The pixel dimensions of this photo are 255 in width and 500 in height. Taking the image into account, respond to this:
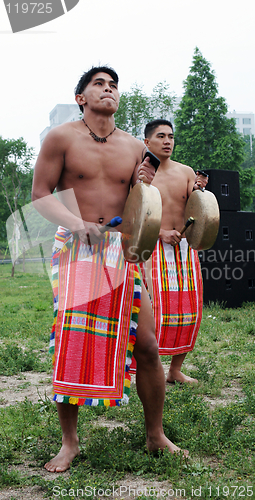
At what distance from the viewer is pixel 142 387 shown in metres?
2.45

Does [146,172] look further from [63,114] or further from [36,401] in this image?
[63,114]

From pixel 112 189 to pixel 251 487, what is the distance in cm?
162

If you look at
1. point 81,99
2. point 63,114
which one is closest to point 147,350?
point 81,99

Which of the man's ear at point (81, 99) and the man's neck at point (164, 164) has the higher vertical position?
the man's ear at point (81, 99)

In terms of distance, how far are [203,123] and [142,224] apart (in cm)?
1907

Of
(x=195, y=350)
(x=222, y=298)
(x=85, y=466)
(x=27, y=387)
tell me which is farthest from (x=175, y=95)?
(x=85, y=466)

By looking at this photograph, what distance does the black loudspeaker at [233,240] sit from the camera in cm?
820

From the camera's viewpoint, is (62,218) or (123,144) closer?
(62,218)

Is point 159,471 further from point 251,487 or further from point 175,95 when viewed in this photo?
point 175,95

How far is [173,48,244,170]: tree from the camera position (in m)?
19.6

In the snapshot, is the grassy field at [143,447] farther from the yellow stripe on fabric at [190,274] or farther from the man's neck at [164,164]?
the man's neck at [164,164]

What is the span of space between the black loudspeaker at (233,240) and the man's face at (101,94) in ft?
19.0

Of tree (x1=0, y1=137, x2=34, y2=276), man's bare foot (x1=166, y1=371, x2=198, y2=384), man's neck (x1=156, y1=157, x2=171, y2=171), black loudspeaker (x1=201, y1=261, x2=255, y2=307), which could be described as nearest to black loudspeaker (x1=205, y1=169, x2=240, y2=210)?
black loudspeaker (x1=201, y1=261, x2=255, y2=307)

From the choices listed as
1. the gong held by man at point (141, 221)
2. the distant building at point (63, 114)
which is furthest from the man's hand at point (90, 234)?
the distant building at point (63, 114)
